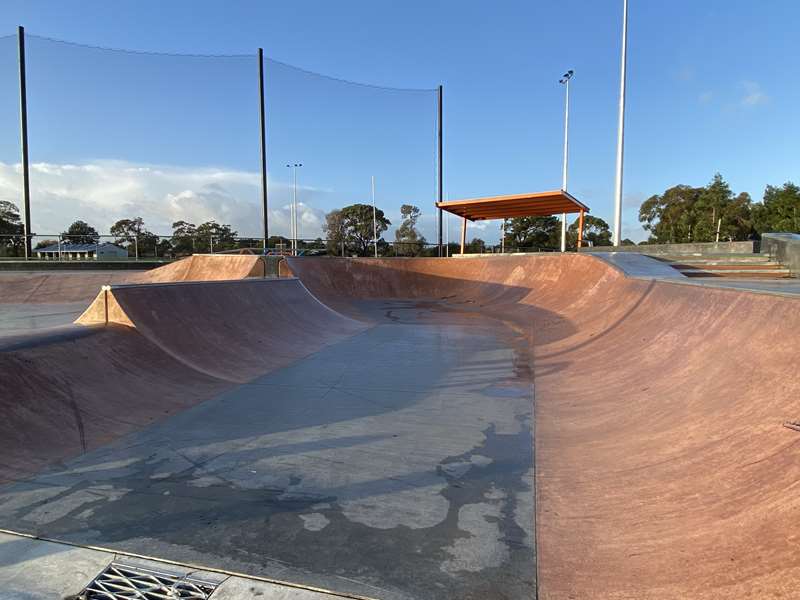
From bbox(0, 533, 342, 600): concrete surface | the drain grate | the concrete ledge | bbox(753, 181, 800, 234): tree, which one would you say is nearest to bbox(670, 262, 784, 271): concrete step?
bbox(0, 533, 342, 600): concrete surface

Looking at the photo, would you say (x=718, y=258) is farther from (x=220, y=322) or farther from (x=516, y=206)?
(x=220, y=322)

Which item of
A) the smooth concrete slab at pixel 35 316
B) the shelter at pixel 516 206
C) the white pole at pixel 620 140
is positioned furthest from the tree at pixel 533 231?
the smooth concrete slab at pixel 35 316

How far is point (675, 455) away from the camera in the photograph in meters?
2.86

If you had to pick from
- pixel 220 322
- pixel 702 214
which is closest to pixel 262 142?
pixel 220 322

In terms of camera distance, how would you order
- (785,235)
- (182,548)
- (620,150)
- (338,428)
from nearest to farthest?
(182,548) → (338,428) → (785,235) → (620,150)

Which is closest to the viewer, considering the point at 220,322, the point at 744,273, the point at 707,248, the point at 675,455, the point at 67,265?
the point at 675,455

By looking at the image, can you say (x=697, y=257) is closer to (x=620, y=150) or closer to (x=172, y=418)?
(x=620, y=150)

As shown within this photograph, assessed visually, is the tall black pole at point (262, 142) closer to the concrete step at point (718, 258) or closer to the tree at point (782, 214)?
the concrete step at point (718, 258)

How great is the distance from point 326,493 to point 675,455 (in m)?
2.14

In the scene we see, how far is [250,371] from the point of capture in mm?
6219

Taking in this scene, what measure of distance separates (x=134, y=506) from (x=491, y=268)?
15.9 meters

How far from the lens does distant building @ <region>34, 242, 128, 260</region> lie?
20.7 metres

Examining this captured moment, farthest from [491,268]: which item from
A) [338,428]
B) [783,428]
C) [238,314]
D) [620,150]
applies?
[783,428]

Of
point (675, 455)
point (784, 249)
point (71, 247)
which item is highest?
point (71, 247)
